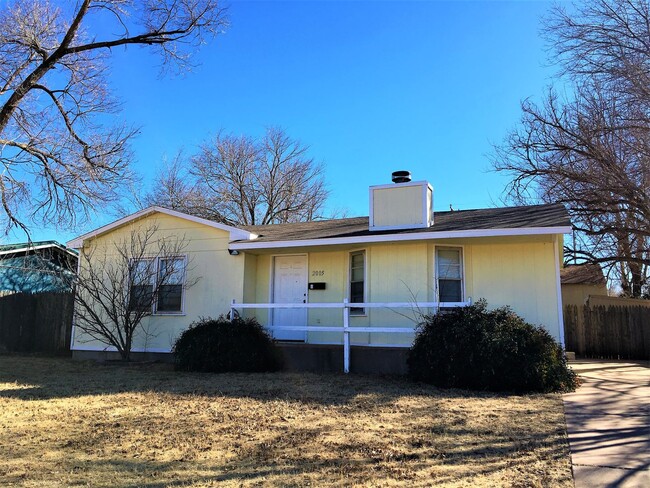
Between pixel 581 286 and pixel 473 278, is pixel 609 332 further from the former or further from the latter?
pixel 473 278

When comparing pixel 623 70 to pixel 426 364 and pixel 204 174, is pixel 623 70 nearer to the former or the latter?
pixel 426 364

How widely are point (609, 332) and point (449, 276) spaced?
8.37 meters

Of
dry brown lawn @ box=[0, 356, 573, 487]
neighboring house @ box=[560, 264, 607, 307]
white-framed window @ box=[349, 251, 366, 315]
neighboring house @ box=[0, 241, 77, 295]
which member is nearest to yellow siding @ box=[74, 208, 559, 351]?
white-framed window @ box=[349, 251, 366, 315]

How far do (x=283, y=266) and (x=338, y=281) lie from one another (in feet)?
5.05

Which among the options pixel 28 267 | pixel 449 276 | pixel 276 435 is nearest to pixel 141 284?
pixel 449 276

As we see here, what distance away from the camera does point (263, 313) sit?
1279 centimetres

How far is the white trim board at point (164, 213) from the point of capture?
12.5m

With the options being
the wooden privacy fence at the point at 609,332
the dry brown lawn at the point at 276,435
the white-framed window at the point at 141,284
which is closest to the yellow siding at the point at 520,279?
the dry brown lawn at the point at 276,435

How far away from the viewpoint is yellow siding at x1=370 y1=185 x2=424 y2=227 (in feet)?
38.0

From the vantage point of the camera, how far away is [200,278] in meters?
12.8

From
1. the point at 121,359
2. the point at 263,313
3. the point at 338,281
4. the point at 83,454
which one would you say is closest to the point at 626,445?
the point at 83,454

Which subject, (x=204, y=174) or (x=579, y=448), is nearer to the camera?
(x=579, y=448)

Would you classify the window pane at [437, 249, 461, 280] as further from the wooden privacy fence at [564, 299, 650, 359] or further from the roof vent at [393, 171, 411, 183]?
the wooden privacy fence at [564, 299, 650, 359]

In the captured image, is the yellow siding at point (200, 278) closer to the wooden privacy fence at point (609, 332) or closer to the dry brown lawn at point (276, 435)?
the dry brown lawn at point (276, 435)
